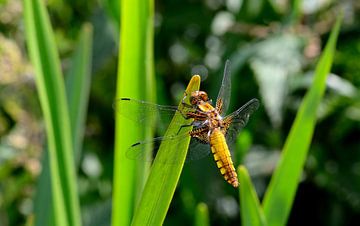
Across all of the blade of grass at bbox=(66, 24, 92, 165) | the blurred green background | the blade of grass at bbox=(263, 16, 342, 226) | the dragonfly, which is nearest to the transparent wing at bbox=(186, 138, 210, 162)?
the dragonfly

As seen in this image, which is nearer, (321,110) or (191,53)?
(321,110)

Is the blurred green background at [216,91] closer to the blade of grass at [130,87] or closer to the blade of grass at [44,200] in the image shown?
the blade of grass at [44,200]

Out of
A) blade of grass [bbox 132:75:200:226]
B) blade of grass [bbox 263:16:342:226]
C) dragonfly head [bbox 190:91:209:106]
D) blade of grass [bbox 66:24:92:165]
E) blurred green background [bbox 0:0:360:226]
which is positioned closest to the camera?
blade of grass [bbox 132:75:200:226]

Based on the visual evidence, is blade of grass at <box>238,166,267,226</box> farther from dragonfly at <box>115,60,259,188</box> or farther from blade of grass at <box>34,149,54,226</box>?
blade of grass at <box>34,149,54,226</box>

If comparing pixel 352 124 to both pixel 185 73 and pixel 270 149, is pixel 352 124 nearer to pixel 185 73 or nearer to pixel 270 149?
pixel 270 149

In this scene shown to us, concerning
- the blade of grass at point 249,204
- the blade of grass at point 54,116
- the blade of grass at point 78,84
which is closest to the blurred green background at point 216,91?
the blade of grass at point 78,84

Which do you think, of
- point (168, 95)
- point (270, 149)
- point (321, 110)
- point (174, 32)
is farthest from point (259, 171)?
point (174, 32)
